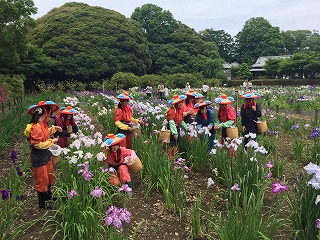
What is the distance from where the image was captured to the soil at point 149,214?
3309 mm

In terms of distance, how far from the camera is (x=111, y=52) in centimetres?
2888

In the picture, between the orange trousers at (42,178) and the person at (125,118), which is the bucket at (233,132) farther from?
the orange trousers at (42,178)

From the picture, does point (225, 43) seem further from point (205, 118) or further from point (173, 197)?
point (173, 197)

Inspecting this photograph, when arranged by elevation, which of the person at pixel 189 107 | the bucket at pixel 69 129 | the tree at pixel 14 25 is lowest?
the bucket at pixel 69 129

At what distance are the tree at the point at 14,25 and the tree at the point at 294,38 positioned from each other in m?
61.4

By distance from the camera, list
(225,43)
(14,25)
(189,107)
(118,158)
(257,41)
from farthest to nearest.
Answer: (225,43)
(257,41)
(14,25)
(189,107)
(118,158)

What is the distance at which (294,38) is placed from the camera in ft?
213

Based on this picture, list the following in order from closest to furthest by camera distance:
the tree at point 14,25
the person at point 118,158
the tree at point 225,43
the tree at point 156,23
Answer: the person at point 118,158
the tree at point 14,25
the tree at point 156,23
the tree at point 225,43

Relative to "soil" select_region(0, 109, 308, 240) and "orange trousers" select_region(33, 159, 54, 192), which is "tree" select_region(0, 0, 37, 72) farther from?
"orange trousers" select_region(33, 159, 54, 192)

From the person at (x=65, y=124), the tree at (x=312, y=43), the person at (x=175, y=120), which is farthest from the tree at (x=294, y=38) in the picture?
the person at (x=65, y=124)

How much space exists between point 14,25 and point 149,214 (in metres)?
10.8

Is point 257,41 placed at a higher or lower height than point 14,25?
higher

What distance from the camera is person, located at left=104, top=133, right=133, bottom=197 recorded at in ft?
12.8

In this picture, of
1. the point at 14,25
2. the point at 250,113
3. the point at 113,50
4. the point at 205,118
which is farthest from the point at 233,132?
the point at 113,50
